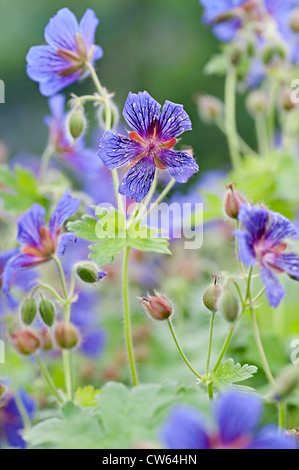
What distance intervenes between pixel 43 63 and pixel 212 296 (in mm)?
360

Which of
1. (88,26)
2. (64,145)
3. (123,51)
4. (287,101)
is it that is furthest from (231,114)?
(123,51)

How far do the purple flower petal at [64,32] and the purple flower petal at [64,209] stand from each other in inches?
7.3

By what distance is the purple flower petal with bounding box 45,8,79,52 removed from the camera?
0.75 meters

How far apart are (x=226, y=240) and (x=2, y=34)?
158 inches

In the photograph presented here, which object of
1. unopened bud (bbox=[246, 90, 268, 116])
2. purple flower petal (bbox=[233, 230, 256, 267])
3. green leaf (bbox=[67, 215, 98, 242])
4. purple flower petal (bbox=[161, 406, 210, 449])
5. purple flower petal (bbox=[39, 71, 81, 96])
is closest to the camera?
purple flower petal (bbox=[161, 406, 210, 449])

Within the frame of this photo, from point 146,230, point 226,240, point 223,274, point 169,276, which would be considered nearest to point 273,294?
point 223,274

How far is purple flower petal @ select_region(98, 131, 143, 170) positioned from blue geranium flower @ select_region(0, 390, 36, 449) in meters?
0.38

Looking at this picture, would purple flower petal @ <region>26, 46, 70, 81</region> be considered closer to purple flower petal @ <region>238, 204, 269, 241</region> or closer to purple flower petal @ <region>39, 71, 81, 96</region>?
purple flower petal @ <region>39, 71, 81, 96</region>

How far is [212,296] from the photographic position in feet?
1.94

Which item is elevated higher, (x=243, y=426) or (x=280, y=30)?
(x=280, y=30)

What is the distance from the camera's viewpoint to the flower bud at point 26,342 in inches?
28.3

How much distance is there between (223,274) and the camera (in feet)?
1.86

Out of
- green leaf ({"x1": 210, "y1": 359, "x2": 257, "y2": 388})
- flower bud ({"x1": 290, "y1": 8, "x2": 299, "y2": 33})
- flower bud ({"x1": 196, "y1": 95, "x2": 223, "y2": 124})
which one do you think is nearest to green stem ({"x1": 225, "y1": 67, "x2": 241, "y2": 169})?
flower bud ({"x1": 196, "y1": 95, "x2": 223, "y2": 124})

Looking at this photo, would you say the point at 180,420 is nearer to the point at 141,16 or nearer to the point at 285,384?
the point at 285,384
